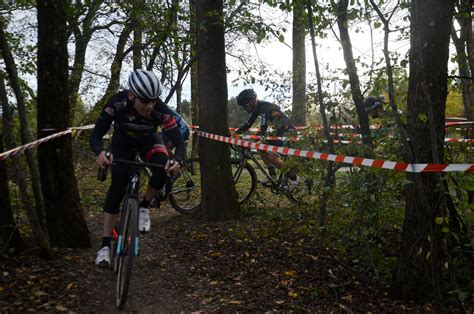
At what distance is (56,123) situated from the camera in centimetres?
487

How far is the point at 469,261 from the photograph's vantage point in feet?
13.6

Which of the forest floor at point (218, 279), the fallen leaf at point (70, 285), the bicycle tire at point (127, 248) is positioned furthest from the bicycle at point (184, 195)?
the bicycle tire at point (127, 248)

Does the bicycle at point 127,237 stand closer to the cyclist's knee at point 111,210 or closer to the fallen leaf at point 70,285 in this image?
the cyclist's knee at point 111,210

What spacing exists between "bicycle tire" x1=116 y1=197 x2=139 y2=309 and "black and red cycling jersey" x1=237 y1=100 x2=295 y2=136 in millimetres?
3162

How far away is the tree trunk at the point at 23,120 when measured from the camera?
14.1 feet

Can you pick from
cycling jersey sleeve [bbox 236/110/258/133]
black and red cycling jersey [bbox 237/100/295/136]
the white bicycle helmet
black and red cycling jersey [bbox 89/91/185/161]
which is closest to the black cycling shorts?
black and red cycling jersey [bbox 89/91/185/161]

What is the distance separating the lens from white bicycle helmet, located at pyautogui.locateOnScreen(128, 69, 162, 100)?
13.9 feet

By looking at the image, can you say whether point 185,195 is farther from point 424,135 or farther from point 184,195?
point 424,135

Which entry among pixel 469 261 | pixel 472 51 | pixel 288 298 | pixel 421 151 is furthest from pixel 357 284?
pixel 472 51

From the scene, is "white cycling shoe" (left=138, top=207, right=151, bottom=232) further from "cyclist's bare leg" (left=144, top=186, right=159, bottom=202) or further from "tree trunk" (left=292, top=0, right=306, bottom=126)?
"tree trunk" (left=292, top=0, right=306, bottom=126)

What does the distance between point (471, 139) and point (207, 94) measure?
3605mm

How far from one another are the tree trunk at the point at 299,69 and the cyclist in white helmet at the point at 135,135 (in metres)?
1.95

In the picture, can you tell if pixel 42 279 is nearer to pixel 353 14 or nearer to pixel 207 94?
pixel 207 94

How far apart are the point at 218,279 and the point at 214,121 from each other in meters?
2.68
